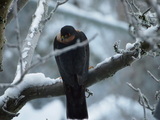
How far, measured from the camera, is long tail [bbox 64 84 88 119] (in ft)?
12.7

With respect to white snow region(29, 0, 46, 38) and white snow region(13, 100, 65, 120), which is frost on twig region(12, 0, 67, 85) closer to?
white snow region(29, 0, 46, 38)

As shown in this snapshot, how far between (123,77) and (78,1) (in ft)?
12.0

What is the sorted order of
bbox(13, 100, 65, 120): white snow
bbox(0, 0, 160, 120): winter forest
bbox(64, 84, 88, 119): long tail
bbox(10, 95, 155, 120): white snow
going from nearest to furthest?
bbox(0, 0, 160, 120): winter forest
bbox(64, 84, 88, 119): long tail
bbox(13, 100, 65, 120): white snow
bbox(10, 95, 155, 120): white snow

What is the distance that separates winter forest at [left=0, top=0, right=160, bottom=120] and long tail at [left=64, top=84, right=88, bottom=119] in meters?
0.10

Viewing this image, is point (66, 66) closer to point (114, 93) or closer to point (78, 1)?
point (114, 93)

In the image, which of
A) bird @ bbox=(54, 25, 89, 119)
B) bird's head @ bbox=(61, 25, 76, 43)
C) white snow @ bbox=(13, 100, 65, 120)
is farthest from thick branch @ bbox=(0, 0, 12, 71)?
white snow @ bbox=(13, 100, 65, 120)

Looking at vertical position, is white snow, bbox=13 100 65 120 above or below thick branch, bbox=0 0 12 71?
below

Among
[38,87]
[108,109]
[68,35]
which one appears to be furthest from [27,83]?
[108,109]

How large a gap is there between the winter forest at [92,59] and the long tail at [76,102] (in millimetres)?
98

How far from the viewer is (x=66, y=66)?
425cm

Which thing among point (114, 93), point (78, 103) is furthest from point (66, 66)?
point (114, 93)

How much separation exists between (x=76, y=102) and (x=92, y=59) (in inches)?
284

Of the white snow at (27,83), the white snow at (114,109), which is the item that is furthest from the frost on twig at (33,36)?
the white snow at (114,109)

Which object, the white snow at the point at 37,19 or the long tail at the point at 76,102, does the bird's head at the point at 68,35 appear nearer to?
the white snow at the point at 37,19
